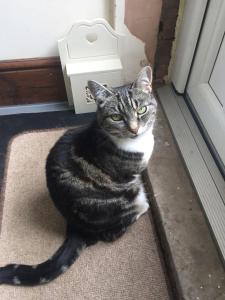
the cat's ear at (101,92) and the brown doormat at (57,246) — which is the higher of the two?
the cat's ear at (101,92)

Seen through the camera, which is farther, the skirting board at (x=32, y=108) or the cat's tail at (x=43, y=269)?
the skirting board at (x=32, y=108)

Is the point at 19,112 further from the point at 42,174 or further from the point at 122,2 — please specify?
the point at 122,2

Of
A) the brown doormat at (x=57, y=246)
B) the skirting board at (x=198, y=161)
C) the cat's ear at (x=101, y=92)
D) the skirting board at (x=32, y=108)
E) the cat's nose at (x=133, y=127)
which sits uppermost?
the cat's ear at (x=101, y=92)

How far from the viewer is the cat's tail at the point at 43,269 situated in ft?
2.88

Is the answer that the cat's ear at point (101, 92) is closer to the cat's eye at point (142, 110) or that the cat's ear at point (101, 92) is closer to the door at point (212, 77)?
the cat's eye at point (142, 110)

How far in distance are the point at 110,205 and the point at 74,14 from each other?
0.77 m

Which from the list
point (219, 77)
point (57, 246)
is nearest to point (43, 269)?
point (57, 246)

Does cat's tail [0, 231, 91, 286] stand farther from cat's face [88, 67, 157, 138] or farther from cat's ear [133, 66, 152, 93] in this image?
cat's ear [133, 66, 152, 93]

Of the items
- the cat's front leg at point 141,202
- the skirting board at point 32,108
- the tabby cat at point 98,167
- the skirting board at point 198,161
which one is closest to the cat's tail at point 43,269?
the tabby cat at point 98,167

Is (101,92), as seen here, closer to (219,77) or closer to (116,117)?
(116,117)

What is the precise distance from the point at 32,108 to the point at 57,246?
2.33ft

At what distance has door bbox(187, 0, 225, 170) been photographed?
1026 millimetres

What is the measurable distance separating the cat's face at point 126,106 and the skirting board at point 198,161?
1.15ft

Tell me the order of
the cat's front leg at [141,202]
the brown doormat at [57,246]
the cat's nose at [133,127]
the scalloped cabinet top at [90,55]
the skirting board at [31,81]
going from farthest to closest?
the skirting board at [31,81], the scalloped cabinet top at [90,55], the cat's front leg at [141,202], the brown doormat at [57,246], the cat's nose at [133,127]
